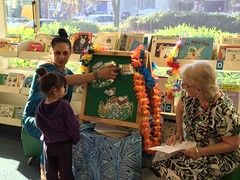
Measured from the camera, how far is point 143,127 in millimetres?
2559

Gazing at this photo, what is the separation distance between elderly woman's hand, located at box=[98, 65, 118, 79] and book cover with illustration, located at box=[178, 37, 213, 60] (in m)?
0.74

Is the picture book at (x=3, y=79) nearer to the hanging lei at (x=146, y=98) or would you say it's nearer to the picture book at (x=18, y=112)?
the picture book at (x=18, y=112)

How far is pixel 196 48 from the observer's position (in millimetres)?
3041

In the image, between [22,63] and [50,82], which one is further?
[22,63]

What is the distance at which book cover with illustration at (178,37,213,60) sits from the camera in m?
2.99

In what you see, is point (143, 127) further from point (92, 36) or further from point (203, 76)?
point (92, 36)

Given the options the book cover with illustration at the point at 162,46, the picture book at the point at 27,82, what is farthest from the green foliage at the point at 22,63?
the book cover with illustration at the point at 162,46

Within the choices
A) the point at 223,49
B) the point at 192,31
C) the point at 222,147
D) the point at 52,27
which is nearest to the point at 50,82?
the point at 222,147

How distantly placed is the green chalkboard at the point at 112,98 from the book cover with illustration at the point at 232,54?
0.88 m

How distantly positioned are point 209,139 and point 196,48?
1030 mm

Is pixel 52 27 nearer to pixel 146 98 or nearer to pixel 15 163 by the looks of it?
pixel 15 163

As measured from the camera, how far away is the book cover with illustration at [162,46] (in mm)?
3166

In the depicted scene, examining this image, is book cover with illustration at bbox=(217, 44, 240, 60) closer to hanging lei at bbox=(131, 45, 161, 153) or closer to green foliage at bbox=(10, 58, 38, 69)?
hanging lei at bbox=(131, 45, 161, 153)

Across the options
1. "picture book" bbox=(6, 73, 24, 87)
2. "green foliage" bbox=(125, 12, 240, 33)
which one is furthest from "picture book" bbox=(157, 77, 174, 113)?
"picture book" bbox=(6, 73, 24, 87)
